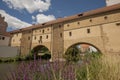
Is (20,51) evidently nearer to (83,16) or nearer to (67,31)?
(67,31)

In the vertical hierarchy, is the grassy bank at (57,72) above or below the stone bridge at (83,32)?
below

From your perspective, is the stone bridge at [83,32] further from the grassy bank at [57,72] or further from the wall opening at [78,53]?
the grassy bank at [57,72]

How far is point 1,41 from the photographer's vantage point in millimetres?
30453

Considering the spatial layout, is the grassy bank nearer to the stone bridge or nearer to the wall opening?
the wall opening

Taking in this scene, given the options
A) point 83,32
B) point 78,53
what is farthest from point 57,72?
point 83,32

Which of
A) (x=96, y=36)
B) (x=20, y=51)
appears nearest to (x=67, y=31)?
(x=96, y=36)

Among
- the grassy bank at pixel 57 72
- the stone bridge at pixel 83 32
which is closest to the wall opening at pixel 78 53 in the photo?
the stone bridge at pixel 83 32

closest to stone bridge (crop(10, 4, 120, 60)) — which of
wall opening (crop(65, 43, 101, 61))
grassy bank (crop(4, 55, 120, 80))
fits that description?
wall opening (crop(65, 43, 101, 61))

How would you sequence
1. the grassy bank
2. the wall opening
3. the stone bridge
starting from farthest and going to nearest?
the stone bridge
the wall opening
the grassy bank

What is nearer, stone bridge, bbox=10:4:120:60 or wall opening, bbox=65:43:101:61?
wall opening, bbox=65:43:101:61

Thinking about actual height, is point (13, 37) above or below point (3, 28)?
below

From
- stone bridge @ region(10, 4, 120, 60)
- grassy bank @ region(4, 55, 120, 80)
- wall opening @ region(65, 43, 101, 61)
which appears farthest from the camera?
stone bridge @ region(10, 4, 120, 60)

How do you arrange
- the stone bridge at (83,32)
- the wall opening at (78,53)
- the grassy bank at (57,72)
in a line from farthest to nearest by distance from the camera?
the stone bridge at (83,32)
the wall opening at (78,53)
the grassy bank at (57,72)

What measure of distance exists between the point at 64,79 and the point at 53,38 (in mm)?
22333
